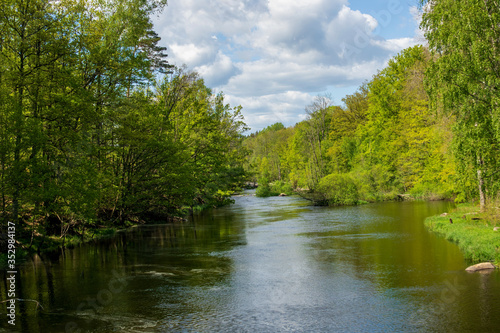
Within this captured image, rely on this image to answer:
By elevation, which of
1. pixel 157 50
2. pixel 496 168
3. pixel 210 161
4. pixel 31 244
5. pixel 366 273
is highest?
pixel 157 50

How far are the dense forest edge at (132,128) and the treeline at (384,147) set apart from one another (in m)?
0.34

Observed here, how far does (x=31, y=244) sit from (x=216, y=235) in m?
10.8

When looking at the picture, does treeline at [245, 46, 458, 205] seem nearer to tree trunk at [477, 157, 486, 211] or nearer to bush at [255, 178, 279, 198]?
bush at [255, 178, 279, 198]

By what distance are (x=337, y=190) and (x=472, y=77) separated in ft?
86.3

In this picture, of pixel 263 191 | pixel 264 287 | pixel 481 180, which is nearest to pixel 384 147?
pixel 263 191

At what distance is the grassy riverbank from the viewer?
15.0 metres

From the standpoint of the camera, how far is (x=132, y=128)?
27.0 metres

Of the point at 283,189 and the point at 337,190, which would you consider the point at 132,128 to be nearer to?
the point at 337,190

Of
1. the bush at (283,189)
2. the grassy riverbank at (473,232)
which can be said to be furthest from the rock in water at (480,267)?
the bush at (283,189)

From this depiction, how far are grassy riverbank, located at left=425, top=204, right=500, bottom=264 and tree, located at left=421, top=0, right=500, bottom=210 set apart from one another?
190cm

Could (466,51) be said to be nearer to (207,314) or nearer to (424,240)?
(424,240)

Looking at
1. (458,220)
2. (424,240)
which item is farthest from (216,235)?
(458,220)

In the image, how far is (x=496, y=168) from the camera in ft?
58.2

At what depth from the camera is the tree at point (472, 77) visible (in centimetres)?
1648
